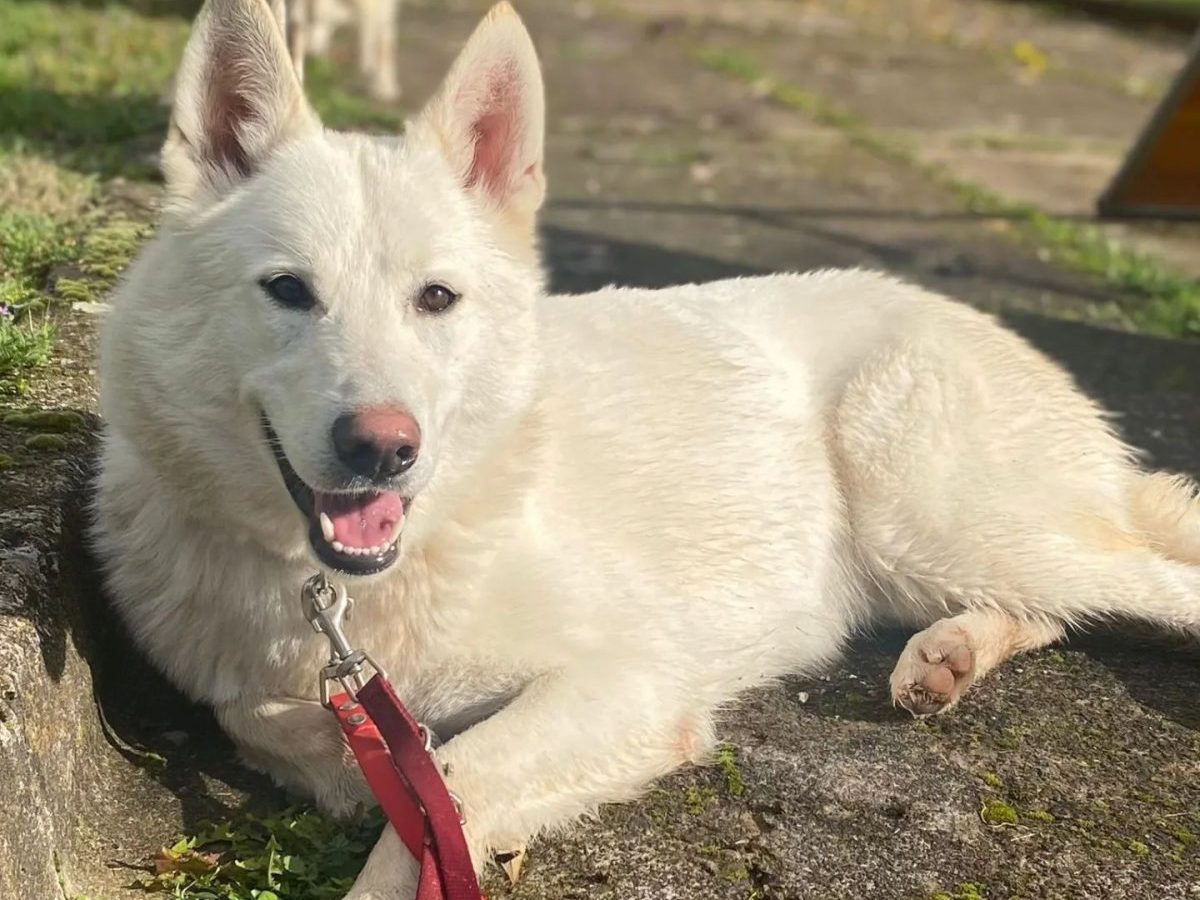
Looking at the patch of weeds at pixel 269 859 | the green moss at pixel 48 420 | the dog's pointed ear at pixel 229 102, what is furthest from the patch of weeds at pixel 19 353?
the patch of weeds at pixel 269 859

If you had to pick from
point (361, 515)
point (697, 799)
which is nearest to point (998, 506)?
point (697, 799)

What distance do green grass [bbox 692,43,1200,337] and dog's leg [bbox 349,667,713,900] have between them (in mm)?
4026

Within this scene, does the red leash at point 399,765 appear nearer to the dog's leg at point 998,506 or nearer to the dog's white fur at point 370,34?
the dog's leg at point 998,506

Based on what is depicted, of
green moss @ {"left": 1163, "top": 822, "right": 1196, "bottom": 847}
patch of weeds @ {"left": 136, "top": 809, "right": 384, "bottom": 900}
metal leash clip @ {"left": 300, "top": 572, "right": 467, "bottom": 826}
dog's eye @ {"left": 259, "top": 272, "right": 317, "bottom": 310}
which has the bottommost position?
patch of weeds @ {"left": 136, "top": 809, "right": 384, "bottom": 900}

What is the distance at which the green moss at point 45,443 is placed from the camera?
3.05 m

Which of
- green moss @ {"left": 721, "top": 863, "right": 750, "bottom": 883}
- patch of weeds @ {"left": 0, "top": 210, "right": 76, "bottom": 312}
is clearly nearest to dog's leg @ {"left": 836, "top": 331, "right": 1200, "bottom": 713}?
green moss @ {"left": 721, "top": 863, "right": 750, "bottom": 883}

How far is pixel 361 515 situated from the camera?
8.25 ft

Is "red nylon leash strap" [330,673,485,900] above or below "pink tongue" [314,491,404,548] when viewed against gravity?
below

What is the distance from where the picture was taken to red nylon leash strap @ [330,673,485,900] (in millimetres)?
2346

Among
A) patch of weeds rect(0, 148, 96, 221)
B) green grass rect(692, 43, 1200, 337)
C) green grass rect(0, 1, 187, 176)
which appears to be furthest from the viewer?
green grass rect(692, 43, 1200, 337)

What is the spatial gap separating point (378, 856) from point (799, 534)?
142 centimetres

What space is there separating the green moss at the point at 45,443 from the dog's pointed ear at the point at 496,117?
1.09m

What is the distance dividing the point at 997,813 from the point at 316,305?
1653 mm

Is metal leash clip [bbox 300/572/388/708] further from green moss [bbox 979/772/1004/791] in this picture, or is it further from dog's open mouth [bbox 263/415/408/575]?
green moss [bbox 979/772/1004/791]
